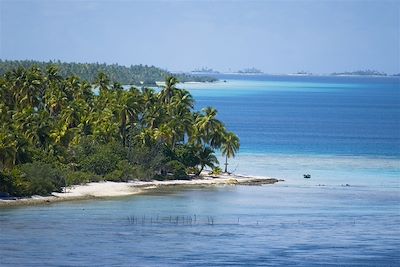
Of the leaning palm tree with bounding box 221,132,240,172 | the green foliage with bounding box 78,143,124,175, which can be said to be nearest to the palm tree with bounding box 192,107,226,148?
the leaning palm tree with bounding box 221,132,240,172

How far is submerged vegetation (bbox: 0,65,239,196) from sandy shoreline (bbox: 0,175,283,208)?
3.69ft

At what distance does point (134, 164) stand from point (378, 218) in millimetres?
29927

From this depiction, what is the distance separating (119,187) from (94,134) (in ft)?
28.3

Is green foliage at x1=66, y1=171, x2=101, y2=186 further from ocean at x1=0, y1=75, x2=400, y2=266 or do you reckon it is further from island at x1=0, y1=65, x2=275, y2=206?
ocean at x1=0, y1=75, x2=400, y2=266

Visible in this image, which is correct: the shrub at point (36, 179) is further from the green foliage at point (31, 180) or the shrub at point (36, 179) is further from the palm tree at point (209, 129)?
the palm tree at point (209, 129)

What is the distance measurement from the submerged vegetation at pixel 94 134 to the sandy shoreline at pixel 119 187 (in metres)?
1.12

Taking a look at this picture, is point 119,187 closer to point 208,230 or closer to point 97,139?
point 97,139

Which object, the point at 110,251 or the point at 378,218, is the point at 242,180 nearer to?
the point at 378,218

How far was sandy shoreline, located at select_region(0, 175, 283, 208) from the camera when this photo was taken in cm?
8131

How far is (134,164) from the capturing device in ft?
327

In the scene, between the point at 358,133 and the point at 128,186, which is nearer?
the point at 128,186

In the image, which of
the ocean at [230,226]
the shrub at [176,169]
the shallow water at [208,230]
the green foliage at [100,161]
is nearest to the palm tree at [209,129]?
the shrub at [176,169]

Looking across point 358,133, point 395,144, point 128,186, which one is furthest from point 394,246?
point 358,133

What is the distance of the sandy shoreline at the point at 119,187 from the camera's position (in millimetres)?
81312
